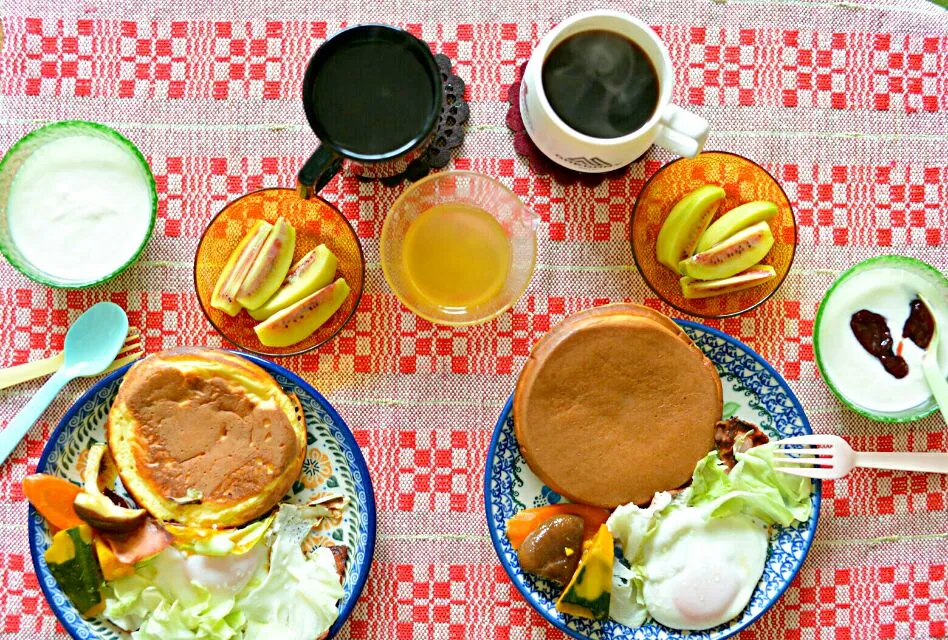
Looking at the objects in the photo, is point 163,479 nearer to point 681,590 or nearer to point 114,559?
point 114,559

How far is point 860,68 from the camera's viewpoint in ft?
6.18

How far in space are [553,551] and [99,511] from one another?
0.88 metres

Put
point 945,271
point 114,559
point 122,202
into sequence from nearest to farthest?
point 114,559
point 122,202
point 945,271

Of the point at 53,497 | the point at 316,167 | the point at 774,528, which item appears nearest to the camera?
the point at 316,167

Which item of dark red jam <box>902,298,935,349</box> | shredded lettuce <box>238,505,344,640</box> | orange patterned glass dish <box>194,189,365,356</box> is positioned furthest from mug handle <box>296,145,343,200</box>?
dark red jam <box>902,298,935,349</box>

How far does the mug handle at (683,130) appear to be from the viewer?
5.02ft

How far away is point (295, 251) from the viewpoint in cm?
175

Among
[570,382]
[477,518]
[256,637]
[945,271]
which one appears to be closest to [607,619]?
[477,518]

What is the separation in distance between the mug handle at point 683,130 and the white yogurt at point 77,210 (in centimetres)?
105

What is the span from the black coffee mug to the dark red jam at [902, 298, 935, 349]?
1097 millimetres

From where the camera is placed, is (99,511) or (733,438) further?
(733,438)

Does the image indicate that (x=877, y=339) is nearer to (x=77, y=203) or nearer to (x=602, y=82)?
(x=602, y=82)

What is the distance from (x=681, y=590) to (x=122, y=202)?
4.58 feet

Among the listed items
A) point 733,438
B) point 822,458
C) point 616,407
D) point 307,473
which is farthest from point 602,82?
point 307,473
